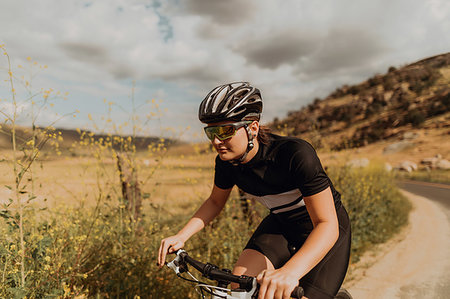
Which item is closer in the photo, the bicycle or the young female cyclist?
the bicycle

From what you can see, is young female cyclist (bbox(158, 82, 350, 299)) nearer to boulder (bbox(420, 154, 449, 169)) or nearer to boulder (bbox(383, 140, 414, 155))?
boulder (bbox(420, 154, 449, 169))

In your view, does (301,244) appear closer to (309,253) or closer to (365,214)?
(309,253)

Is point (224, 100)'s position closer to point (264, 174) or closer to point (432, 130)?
point (264, 174)

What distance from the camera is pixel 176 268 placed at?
216 centimetres

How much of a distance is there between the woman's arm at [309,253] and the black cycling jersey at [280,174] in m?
0.09

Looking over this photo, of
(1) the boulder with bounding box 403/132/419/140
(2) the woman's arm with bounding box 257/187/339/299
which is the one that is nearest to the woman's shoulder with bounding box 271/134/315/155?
(2) the woman's arm with bounding box 257/187/339/299

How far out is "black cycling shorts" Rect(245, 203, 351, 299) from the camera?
2295 millimetres

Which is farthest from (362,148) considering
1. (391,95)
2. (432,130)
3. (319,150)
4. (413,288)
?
(413,288)

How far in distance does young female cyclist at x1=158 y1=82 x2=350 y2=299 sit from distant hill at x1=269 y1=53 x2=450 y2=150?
34.4 m

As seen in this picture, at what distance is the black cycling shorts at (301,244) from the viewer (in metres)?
2.29

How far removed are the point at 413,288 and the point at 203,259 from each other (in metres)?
3.35

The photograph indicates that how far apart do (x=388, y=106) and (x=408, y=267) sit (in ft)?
177

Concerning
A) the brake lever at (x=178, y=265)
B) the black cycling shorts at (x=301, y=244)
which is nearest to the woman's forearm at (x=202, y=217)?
the brake lever at (x=178, y=265)

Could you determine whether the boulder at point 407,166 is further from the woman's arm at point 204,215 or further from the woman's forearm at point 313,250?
the woman's forearm at point 313,250
